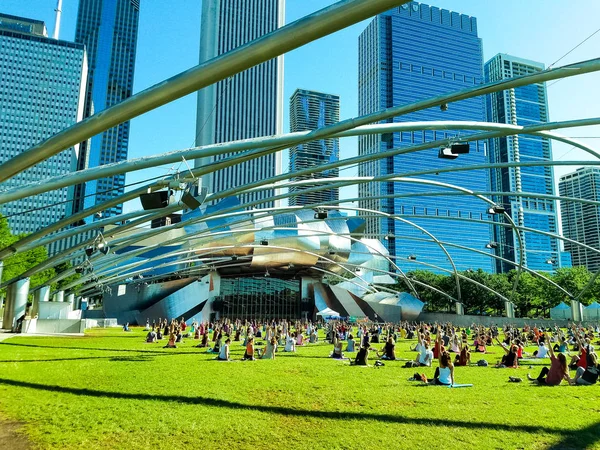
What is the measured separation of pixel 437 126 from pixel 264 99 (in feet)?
456

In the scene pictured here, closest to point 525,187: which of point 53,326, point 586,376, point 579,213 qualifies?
point 579,213

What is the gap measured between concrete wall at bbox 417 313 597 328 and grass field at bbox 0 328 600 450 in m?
40.1

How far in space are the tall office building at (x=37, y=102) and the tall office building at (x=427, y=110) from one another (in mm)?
94771

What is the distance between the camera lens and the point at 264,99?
149 m

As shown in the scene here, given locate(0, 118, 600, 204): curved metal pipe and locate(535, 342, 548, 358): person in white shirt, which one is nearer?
locate(0, 118, 600, 204): curved metal pipe

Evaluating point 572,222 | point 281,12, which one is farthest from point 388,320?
point 281,12

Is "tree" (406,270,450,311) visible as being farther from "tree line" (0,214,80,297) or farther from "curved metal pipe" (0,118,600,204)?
"curved metal pipe" (0,118,600,204)

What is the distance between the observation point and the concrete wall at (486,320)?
50625 millimetres

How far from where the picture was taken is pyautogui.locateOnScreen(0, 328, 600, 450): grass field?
7590 mm

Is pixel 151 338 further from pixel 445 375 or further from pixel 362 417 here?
pixel 362 417

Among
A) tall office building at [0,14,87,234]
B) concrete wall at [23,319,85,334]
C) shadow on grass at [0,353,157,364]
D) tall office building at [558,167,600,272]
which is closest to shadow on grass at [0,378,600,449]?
shadow on grass at [0,353,157,364]

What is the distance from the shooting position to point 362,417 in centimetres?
905

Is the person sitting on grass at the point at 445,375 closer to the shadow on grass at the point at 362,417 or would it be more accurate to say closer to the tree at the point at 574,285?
the shadow on grass at the point at 362,417

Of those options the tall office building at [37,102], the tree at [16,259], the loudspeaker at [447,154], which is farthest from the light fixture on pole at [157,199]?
the tall office building at [37,102]
